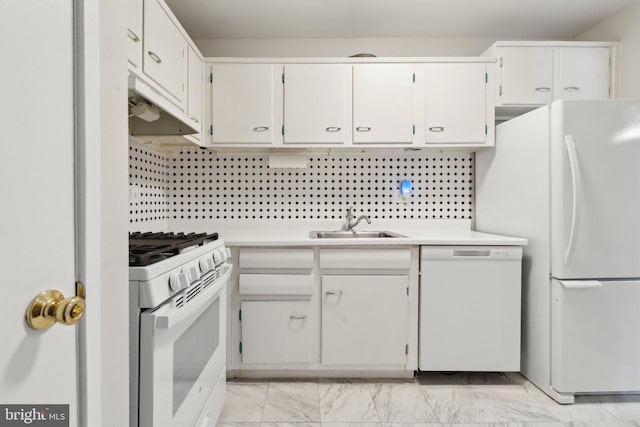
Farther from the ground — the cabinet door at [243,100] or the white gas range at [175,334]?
the cabinet door at [243,100]

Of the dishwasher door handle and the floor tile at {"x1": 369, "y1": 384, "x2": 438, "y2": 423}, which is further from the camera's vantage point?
the dishwasher door handle

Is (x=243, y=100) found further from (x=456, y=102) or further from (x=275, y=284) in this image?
(x=456, y=102)

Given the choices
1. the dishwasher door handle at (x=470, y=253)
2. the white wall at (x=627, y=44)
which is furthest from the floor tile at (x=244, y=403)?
the white wall at (x=627, y=44)

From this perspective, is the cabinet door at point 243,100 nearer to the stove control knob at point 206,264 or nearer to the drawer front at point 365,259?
the drawer front at point 365,259

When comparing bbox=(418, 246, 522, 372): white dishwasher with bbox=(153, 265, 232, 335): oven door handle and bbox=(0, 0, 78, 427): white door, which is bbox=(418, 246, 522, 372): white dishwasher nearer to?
bbox=(153, 265, 232, 335): oven door handle

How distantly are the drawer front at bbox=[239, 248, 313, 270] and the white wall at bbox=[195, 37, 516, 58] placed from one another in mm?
1628

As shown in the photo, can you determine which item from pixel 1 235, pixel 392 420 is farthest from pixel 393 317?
pixel 1 235

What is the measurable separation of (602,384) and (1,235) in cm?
268

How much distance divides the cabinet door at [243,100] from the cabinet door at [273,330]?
1.15 meters

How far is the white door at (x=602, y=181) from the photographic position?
198 cm

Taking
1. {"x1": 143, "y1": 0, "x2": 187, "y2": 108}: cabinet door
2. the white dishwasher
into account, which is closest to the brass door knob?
{"x1": 143, "y1": 0, "x2": 187, "y2": 108}: cabinet door

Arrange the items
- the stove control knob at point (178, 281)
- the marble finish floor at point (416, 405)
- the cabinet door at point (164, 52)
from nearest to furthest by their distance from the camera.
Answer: the stove control knob at point (178, 281), the cabinet door at point (164, 52), the marble finish floor at point (416, 405)

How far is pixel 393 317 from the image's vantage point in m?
2.25

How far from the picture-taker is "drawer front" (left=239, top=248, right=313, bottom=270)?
7.28 ft
